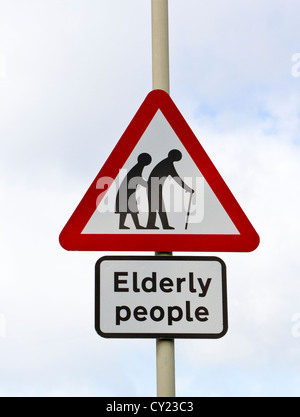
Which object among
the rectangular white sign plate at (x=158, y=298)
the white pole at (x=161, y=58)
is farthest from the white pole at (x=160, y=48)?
the rectangular white sign plate at (x=158, y=298)

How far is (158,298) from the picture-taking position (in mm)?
2727

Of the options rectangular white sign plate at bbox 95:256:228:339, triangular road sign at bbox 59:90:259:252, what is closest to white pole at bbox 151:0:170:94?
triangular road sign at bbox 59:90:259:252

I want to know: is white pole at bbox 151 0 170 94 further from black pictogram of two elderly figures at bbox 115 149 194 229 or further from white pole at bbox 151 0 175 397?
black pictogram of two elderly figures at bbox 115 149 194 229

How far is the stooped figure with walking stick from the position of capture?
9.20ft

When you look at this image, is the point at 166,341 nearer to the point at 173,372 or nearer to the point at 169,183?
the point at 173,372

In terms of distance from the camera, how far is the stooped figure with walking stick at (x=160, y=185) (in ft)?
9.20

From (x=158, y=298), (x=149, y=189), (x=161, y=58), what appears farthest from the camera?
(x=161, y=58)

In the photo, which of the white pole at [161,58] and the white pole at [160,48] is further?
the white pole at [160,48]

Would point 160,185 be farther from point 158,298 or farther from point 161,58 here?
point 161,58

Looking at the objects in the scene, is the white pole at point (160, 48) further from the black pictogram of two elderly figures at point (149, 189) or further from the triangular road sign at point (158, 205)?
the black pictogram of two elderly figures at point (149, 189)

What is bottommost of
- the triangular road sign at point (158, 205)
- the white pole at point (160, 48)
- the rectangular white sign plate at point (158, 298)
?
the rectangular white sign plate at point (158, 298)

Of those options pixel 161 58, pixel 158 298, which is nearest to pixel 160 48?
pixel 161 58

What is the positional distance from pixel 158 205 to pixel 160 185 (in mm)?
81
